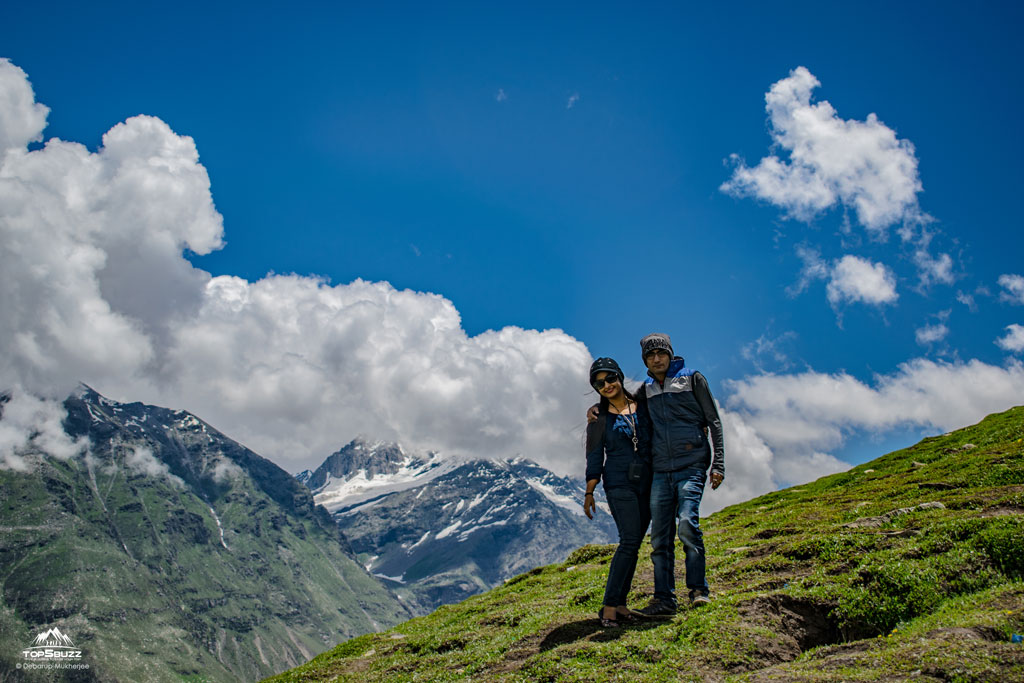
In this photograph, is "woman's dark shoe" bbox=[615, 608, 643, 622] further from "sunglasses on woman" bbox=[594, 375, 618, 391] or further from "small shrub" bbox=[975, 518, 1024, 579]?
"small shrub" bbox=[975, 518, 1024, 579]

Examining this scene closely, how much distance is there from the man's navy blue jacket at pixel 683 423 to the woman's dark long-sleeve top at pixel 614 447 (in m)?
0.22

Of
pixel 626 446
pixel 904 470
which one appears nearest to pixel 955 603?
pixel 626 446

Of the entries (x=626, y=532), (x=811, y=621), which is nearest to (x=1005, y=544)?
(x=811, y=621)

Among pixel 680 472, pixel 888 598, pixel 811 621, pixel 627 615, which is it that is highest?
pixel 680 472

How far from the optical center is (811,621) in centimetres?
1110

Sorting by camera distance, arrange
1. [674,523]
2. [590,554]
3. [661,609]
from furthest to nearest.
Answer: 1. [590,554]
2. [674,523]
3. [661,609]

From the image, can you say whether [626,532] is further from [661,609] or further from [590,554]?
[590,554]

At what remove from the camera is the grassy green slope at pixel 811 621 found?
27.1 ft

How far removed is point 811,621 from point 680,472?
11.1 ft

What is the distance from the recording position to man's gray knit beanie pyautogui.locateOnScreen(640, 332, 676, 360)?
43.2 ft

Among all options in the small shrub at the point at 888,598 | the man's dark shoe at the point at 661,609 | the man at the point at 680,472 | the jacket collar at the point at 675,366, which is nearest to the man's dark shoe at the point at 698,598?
the man at the point at 680,472

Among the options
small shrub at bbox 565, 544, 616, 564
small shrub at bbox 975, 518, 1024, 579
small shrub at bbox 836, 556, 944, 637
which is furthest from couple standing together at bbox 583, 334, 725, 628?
small shrub at bbox 565, 544, 616, 564

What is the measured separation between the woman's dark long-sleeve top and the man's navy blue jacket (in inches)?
8.8

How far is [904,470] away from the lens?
3422cm
